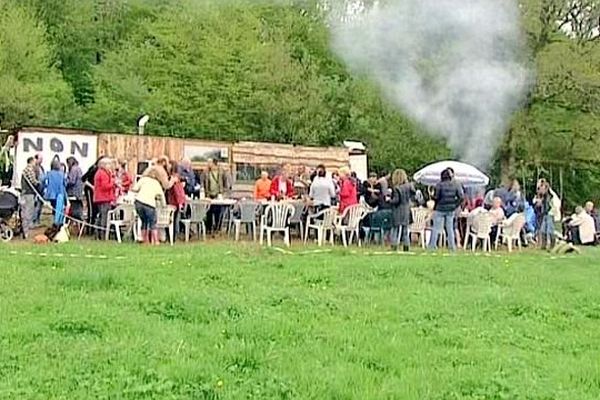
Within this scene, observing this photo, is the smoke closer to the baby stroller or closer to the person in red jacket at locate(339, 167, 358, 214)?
the person in red jacket at locate(339, 167, 358, 214)

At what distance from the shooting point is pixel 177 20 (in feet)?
131

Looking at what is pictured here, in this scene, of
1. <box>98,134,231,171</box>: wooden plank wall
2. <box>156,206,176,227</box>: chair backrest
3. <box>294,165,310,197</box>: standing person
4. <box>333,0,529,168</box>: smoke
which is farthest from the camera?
<box>333,0,529,168</box>: smoke

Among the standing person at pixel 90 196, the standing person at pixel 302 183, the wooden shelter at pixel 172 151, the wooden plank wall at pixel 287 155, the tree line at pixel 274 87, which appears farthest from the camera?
the tree line at pixel 274 87

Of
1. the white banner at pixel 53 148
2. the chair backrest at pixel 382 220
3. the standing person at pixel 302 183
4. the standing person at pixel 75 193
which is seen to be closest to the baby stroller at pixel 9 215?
the standing person at pixel 75 193

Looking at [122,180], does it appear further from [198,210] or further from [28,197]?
[28,197]

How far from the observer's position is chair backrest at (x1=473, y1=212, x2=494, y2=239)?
2125 cm

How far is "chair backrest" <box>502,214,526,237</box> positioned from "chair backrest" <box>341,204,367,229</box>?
349cm

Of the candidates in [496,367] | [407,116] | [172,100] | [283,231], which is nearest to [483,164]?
[407,116]

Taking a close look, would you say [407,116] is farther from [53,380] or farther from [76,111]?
[53,380]

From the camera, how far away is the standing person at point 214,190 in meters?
21.2

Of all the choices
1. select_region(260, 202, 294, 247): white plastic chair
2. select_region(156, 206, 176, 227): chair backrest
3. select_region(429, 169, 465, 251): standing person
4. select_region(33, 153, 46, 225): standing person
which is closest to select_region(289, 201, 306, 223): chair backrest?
select_region(260, 202, 294, 247): white plastic chair

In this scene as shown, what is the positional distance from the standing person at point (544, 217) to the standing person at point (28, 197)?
11.3m

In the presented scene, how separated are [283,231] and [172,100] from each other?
1934 centimetres

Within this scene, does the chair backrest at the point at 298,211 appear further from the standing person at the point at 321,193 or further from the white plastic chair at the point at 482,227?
the white plastic chair at the point at 482,227
